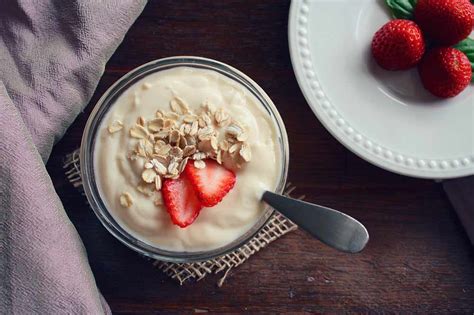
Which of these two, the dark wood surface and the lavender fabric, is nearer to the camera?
the lavender fabric

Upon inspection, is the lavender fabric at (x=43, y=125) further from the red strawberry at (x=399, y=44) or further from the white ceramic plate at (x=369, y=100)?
the red strawberry at (x=399, y=44)

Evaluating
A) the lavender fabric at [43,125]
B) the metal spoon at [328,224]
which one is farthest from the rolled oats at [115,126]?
the metal spoon at [328,224]

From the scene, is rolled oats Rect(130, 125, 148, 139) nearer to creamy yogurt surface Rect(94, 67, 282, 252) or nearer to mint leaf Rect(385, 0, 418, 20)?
creamy yogurt surface Rect(94, 67, 282, 252)

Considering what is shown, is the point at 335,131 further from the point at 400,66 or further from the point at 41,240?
the point at 41,240

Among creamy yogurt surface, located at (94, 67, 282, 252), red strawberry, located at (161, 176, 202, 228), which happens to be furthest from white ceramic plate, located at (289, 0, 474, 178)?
red strawberry, located at (161, 176, 202, 228)

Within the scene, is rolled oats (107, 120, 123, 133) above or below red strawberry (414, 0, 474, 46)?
below

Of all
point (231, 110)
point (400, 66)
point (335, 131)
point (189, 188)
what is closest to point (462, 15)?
point (400, 66)

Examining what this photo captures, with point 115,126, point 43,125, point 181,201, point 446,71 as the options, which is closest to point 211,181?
point 181,201
